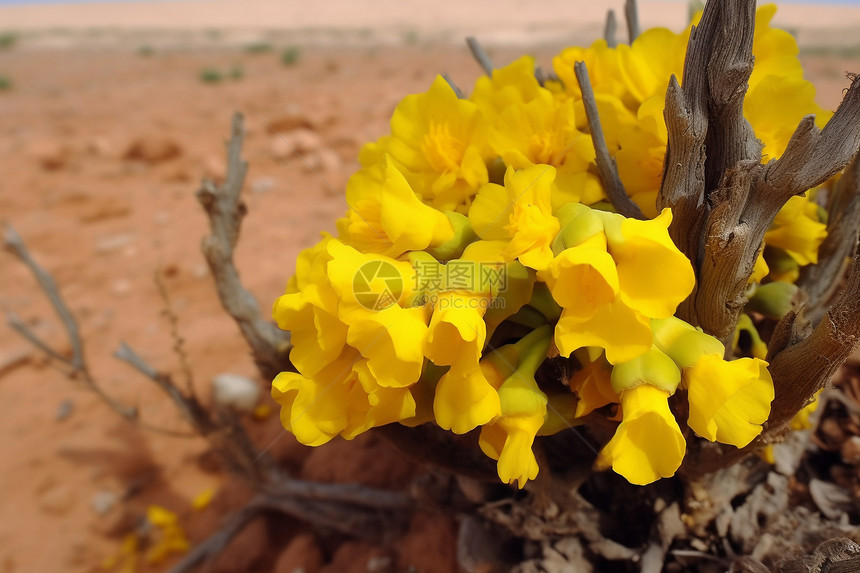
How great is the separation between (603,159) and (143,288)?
4112 millimetres

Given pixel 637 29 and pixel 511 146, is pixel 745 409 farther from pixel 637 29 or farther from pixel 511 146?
pixel 637 29

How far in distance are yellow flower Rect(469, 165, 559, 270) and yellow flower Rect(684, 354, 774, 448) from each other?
0.32 metres

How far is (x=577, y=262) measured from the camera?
0.80 meters

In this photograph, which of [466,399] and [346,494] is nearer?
[466,399]

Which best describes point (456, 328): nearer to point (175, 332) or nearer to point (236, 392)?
Answer: point (175, 332)

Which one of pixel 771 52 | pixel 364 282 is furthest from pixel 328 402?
pixel 771 52

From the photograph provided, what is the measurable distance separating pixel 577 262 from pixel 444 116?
2.06ft

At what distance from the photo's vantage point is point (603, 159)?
3.61 ft

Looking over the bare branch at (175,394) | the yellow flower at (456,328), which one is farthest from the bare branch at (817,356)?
the bare branch at (175,394)

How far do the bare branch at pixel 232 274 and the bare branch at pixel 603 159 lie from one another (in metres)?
1.09

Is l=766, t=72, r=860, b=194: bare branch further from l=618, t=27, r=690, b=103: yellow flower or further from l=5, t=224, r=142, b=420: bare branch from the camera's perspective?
l=5, t=224, r=142, b=420: bare branch

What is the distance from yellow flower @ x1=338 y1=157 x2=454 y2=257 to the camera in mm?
1006

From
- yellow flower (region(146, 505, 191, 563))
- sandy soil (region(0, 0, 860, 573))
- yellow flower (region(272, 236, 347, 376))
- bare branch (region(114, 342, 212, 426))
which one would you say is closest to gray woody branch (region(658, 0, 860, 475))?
yellow flower (region(272, 236, 347, 376))

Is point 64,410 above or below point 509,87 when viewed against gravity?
below
